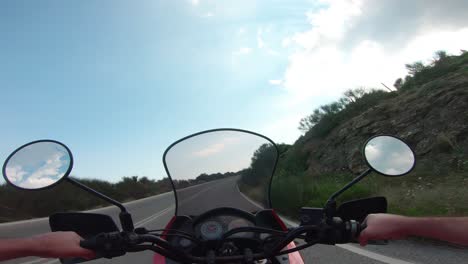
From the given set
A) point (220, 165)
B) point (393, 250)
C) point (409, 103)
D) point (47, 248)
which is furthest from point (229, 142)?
point (409, 103)

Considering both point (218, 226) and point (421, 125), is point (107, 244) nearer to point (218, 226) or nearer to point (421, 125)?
point (218, 226)

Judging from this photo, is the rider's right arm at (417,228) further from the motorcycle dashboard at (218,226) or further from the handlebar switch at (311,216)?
A: the motorcycle dashboard at (218,226)

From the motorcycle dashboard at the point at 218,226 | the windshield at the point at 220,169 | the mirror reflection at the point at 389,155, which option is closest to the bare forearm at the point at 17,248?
the motorcycle dashboard at the point at 218,226

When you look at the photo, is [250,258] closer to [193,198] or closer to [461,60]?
[193,198]

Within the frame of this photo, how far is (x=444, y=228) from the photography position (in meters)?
1.43

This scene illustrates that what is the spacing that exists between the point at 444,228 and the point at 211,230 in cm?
125

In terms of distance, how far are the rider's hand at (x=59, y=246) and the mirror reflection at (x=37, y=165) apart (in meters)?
0.63

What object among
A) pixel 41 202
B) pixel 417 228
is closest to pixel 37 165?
pixel 417 228

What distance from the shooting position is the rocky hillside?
1321cm

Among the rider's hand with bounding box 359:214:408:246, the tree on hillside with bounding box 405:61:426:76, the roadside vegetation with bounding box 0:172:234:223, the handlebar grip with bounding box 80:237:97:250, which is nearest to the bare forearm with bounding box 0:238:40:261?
the handlebar grip with bounding box 80:237:97:250

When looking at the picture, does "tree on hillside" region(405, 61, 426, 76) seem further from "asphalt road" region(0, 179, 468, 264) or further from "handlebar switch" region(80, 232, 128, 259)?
"handlebar switch" region(80, 232, 128, 259)

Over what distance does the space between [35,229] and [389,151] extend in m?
11.9

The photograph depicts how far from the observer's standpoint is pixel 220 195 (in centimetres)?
257

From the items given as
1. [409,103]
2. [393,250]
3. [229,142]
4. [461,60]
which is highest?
[461,60]
